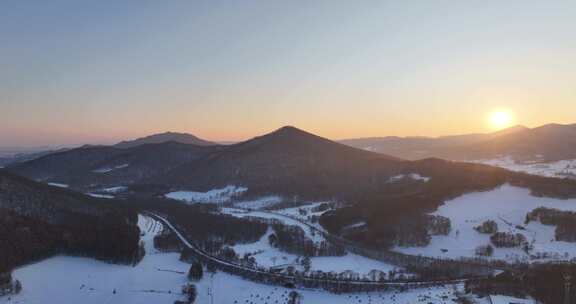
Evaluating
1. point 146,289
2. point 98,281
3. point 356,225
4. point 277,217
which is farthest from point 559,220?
point 98,281

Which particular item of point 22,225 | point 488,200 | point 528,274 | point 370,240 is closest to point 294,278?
point 370,240

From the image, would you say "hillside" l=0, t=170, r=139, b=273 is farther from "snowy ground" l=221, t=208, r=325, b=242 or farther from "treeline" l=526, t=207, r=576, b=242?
"treeline" l=526, t=207, r=576, b=242

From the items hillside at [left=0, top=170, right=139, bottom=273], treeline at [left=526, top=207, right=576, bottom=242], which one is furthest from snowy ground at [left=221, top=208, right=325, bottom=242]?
treeline at [left=526, top=207, right=576, bottom=242]

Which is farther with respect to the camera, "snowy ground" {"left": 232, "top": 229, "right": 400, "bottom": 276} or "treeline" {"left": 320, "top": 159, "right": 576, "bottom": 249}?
"treeline" {"left": 320, "top": 159, "right": 576, "bottom": 249}

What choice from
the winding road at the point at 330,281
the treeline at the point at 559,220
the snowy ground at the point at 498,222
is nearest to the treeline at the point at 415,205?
the treeline at the point at 559,220

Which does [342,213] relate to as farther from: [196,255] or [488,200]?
[196,255]

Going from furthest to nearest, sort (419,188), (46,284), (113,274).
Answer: (419,188) < (113,274) < (46,284)
